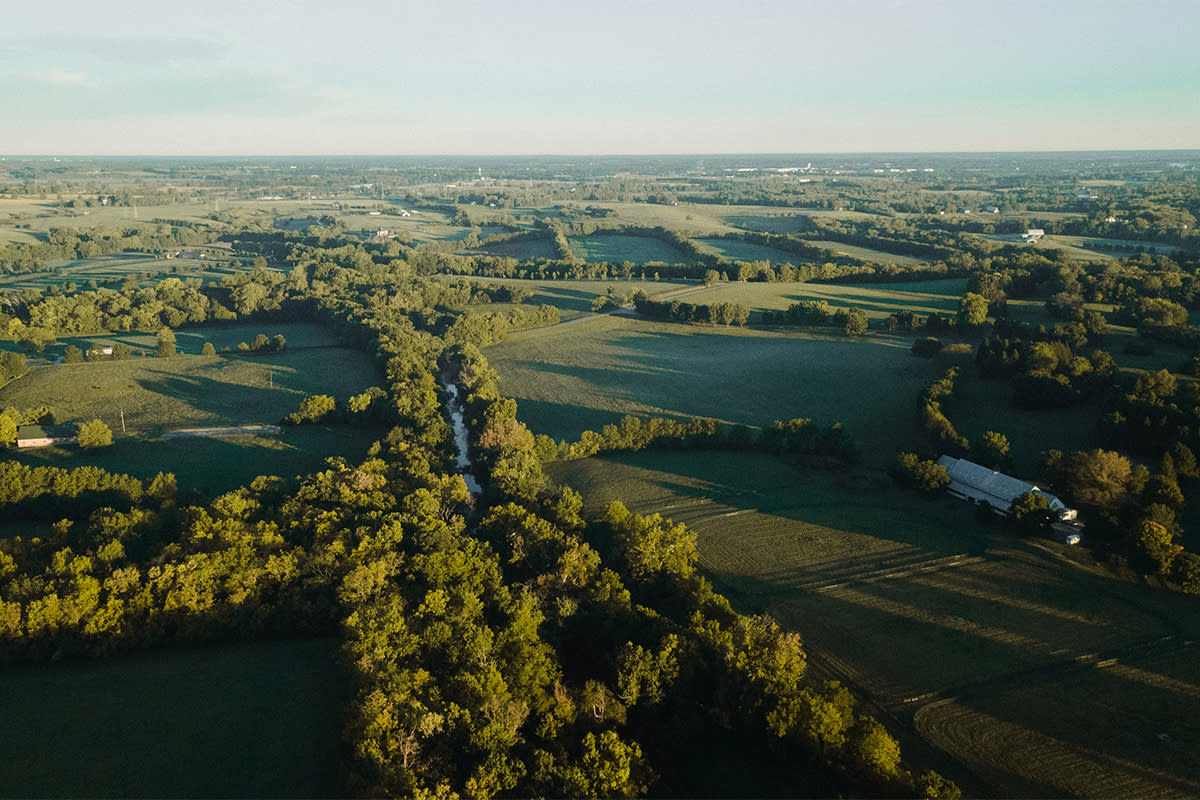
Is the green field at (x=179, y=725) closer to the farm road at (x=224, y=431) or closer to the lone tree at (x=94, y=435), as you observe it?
the lone tree at (x=94, y=435)

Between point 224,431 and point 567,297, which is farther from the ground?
point 567,297

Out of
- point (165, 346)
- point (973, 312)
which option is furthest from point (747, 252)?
point (165, 346)

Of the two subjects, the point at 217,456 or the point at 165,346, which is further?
the point at 165,346

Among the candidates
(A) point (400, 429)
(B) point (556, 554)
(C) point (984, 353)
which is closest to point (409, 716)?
(B) point (556, 554)

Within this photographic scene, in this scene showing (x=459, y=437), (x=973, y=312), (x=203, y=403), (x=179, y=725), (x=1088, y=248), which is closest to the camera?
(x=179, y=725)

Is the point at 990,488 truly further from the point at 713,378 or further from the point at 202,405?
the point at 202,405

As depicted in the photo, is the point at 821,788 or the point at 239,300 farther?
the point at 239,300

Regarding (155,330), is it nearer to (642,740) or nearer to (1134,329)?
(642,740)
